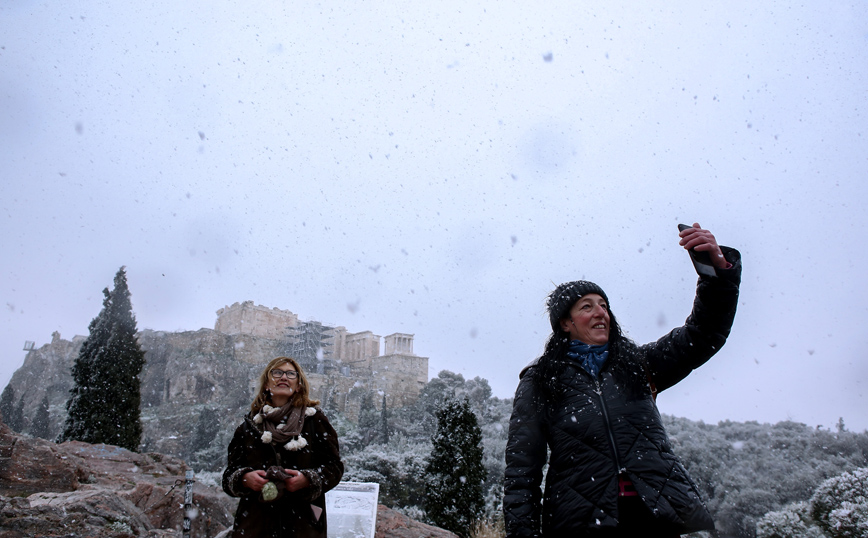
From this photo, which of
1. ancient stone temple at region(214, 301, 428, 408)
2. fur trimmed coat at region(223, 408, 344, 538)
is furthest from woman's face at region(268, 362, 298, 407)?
ancient stone temple at region(214, 301, 428, 408)

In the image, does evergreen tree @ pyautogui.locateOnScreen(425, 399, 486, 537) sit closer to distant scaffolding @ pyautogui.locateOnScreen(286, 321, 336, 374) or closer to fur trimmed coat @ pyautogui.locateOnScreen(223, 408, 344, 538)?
fur trimmed coat @ pyautogui.locateOnScreen(223, 408, 344, 538)

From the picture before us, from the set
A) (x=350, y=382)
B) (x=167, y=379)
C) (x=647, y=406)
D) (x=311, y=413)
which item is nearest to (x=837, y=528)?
(x=647, y=406)

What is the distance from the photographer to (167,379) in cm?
3262

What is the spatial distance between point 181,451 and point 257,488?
27.8m

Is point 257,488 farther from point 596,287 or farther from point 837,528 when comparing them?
point 837,528

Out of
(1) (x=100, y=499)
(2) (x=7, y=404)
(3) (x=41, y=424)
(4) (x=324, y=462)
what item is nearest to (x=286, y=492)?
(4) (x=324, y=462)

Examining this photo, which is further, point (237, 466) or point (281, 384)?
point (281, 384)

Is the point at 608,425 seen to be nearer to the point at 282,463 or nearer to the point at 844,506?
the point at 282,463

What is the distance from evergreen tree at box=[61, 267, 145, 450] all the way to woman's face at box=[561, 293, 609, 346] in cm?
1421

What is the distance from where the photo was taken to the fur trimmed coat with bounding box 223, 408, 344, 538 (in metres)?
2.41

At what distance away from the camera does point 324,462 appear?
8.70ft

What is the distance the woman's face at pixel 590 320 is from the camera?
1.99 meters

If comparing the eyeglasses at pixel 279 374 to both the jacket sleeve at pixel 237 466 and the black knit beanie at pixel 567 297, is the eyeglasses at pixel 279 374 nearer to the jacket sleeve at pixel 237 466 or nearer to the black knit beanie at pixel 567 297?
the jacket sleeve at pixel 237 466

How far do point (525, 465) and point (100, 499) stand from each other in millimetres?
3338
